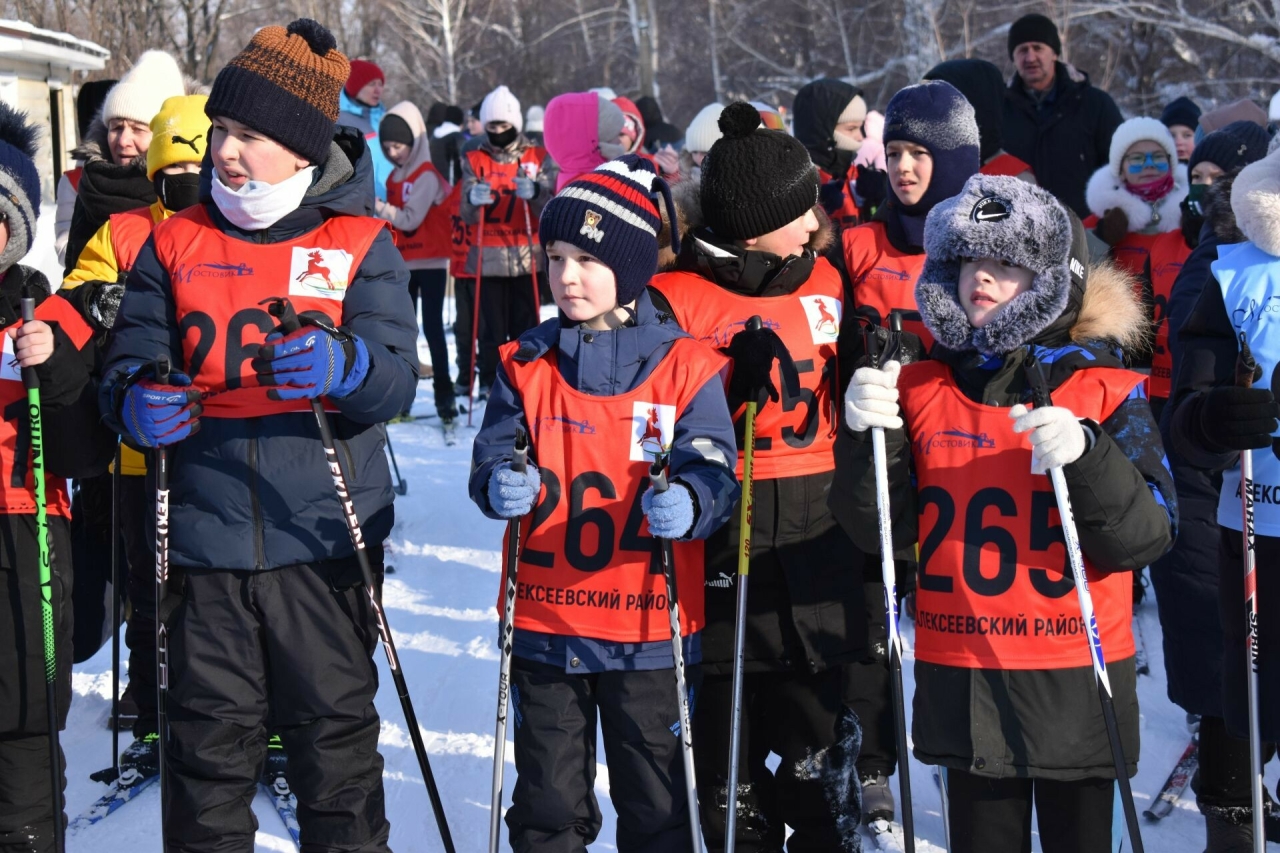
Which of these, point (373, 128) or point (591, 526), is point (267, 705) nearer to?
point (591, 526)

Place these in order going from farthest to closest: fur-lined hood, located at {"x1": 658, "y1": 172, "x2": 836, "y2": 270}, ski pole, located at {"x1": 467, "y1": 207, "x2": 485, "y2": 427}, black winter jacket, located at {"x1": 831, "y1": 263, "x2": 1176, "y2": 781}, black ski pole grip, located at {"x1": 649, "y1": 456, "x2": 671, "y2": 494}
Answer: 1. ski pole, located at {"x1": 467, "y1": 207, "x2": 485, "y2": 427}
2. fur-lined hood, located at {"x1": 658, "y1": 172, "x2": 836, "y2": 270}
3. black ski pole grip, located at {"x1": 649, "y1": 456, "x2": 671, "y2": 494}
4. black winter jacket, located at {"x1": 831, "y1": 263, "x2": 1176, "y2": 781}

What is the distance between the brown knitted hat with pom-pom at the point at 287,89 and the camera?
3.14 metres

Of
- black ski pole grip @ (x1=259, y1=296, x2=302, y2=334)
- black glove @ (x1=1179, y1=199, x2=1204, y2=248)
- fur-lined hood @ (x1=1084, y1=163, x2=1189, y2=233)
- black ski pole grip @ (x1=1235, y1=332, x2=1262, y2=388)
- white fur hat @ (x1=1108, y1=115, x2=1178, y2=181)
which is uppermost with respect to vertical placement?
white fur hat @ (x1=1108, y1=115, x2=1178, y2=181)

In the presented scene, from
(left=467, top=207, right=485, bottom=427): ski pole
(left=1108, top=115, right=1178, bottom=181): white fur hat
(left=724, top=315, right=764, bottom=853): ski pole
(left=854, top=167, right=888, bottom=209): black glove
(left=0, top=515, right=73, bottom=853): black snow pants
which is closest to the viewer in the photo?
(left=724, top=315, right=764, bottom=853): ski pole

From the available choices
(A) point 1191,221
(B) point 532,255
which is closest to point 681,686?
(A) point 1191,221

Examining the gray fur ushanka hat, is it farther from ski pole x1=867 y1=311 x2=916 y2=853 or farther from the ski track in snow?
the ski track in snow

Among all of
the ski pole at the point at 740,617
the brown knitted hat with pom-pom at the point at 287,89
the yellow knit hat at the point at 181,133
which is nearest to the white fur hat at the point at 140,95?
the yellow knit hat at the point at 181,133

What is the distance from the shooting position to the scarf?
5875 mm

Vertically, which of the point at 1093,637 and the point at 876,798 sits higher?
the point at 1093,637

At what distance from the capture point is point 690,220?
3670mm

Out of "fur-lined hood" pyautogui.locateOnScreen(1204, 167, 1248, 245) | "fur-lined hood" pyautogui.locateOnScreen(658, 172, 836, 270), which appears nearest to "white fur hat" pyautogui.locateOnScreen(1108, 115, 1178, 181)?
"fur-lined hood" pyautogui.locateOnScreen(1204, 167, 1248, 245)

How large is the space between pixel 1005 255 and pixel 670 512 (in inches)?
38.0

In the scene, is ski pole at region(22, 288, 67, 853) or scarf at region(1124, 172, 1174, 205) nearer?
ski pole at region(22, 288, 67, 853)

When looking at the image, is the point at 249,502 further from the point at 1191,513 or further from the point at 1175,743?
the point at 1175,743
